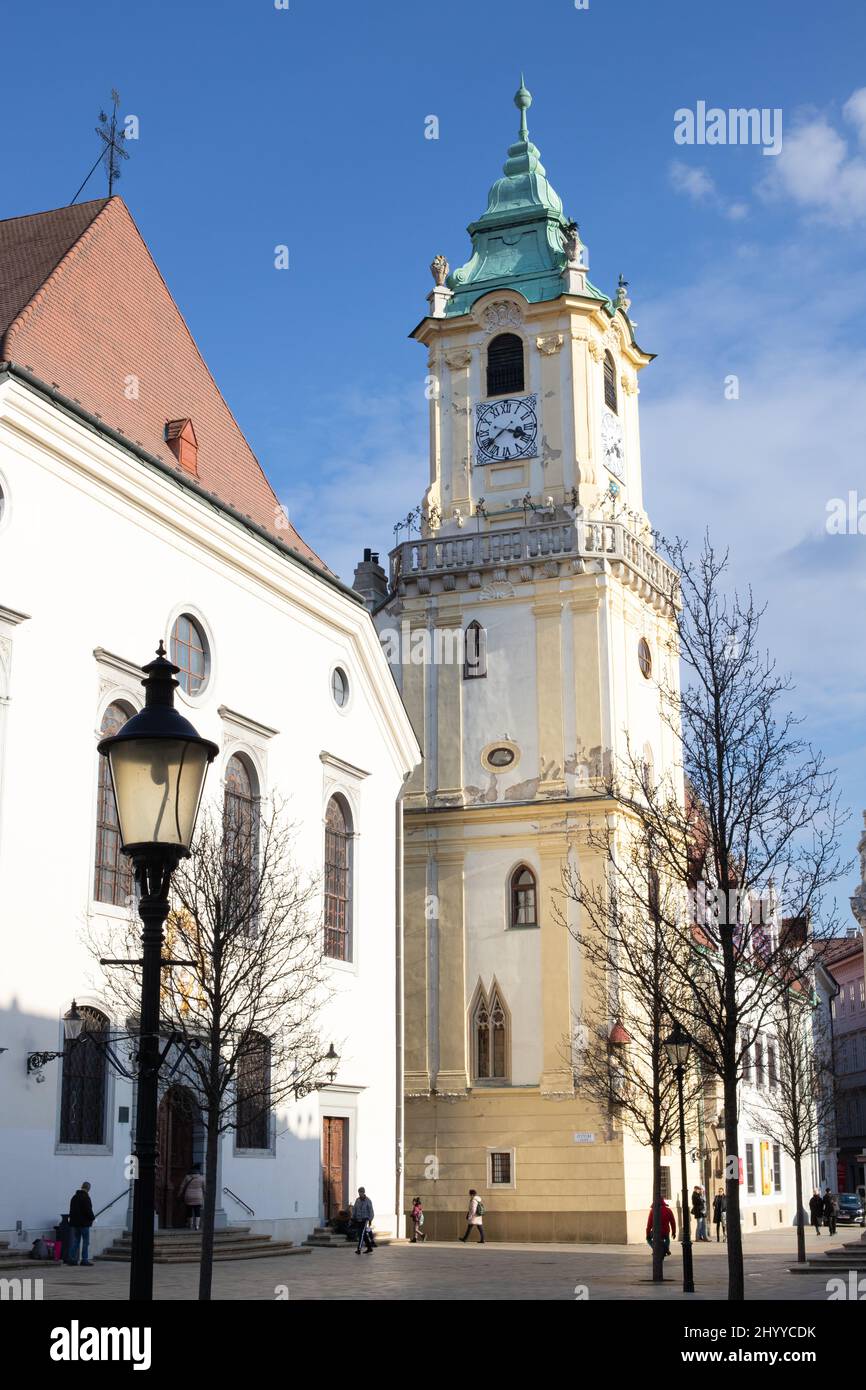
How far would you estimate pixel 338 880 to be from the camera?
109 feet

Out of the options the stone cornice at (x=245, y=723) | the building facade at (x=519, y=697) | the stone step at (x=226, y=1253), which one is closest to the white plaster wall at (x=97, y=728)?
the stone cornice at (x=245, y=723)

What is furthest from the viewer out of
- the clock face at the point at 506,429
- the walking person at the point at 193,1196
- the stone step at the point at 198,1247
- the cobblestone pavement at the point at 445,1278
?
the clock face at the point at 506,429

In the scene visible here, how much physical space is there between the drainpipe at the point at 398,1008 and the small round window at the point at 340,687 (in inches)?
121

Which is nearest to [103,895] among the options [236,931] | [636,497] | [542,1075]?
[236,931]

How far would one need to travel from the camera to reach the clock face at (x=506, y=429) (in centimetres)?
4434

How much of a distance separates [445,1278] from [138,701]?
10.1 metres

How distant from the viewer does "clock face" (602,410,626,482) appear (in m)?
45.0

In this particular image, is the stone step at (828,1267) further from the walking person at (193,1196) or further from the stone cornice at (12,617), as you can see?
the stone cornice at (12,617)

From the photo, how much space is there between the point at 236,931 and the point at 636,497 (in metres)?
28.5

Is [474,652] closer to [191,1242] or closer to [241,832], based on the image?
[241,832]

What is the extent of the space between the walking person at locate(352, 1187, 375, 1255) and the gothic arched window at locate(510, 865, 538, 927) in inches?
444

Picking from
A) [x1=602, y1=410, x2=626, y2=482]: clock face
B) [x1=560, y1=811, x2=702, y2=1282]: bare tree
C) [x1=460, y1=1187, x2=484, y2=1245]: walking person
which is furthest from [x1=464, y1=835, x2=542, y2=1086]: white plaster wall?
[x1=602, y1=410, x2=626, y2=482]: clock face

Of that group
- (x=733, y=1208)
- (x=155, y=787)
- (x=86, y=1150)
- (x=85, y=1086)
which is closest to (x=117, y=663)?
(x=85, y=1086)

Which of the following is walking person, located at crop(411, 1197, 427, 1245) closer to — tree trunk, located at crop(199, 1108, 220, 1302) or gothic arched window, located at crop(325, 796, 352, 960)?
gothic arched window, located at crop(325, 796, 352, 960)
